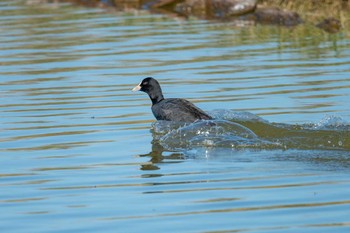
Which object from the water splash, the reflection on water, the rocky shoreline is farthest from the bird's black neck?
the rocky shoreline

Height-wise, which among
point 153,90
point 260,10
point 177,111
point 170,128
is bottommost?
point 170,128

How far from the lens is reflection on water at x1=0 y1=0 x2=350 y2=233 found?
352 inches

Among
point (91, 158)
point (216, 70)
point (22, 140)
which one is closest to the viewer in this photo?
point (91, 158)

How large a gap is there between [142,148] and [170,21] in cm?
1269

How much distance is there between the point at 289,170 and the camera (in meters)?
10.4

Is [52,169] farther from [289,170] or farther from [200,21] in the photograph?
[200,21]

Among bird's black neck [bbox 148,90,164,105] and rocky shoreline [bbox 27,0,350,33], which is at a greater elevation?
rocky shoreline [bbox 27,0,350,33]

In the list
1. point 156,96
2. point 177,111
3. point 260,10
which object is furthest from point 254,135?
point 260,10

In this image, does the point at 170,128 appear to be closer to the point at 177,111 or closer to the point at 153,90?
the point at 177,111

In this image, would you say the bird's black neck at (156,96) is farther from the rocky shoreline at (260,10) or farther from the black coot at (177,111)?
the rocky shoreline at (260,10)

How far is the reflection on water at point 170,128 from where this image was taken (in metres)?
8.93

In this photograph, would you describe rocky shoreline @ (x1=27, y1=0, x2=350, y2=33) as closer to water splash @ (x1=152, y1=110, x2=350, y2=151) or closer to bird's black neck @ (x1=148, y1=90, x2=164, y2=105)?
bird's black neck @ (x1=148, y1=90, x2=164, y2=105)

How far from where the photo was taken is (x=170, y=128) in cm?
1341

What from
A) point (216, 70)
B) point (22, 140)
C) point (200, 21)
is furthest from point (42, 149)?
point (200, 21)
